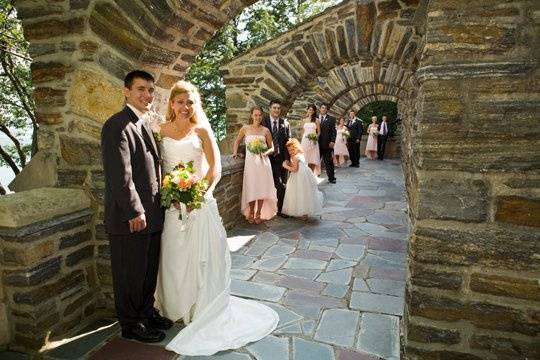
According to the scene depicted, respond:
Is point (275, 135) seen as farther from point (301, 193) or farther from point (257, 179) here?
point (301, 193)

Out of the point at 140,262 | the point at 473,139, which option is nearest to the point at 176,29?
the point at 140,262

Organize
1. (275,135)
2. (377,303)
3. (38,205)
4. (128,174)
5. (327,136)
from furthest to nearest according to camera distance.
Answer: (327,136) < (275,135) < (377,303) < (38,205) < (128,174)

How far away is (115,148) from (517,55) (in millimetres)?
2290

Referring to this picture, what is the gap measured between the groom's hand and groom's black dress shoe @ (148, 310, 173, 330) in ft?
2.61

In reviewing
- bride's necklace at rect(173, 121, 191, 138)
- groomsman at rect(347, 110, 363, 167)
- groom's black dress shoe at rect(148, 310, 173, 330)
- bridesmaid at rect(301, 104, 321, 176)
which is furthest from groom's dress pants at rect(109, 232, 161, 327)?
groomsman at rect(347, 110, 363, 167)

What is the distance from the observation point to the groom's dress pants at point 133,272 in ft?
8.20

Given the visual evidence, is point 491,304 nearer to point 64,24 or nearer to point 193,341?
point 193,341

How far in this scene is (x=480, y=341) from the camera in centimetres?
199

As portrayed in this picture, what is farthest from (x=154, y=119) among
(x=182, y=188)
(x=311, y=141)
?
(x=311, y=141)

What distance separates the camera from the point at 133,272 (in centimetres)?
252

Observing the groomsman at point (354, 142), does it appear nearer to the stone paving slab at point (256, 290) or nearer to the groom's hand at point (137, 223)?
the stone paving slab at point (256, 290)

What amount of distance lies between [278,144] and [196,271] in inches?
130

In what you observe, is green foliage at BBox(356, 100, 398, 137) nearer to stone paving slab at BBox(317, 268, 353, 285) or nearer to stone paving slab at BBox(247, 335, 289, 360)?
stone paving slab at BBox(317, 268, 353, 285)

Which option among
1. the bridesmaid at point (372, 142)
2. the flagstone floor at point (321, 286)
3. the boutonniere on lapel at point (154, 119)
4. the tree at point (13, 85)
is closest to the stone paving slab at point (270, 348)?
the flagstone floor at point (321, 286)
